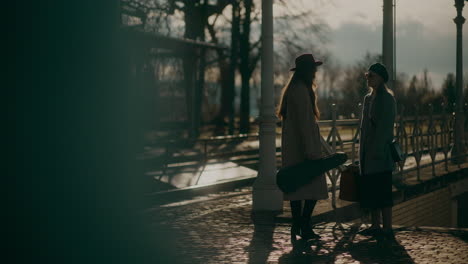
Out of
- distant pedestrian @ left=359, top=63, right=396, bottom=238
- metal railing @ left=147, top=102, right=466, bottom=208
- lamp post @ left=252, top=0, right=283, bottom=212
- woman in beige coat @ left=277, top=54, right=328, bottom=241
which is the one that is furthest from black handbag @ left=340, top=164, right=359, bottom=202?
lamp post @ left=252, top=0, right=283, bottom=212

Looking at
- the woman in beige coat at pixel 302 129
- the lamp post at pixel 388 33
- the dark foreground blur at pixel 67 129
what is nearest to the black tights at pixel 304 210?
the woman in beige coat at pixel 302 129

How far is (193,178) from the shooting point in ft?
46.0

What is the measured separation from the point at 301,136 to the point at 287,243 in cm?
103

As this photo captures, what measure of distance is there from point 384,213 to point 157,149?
29.8 ft

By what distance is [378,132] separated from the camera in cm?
704

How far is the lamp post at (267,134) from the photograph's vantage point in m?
9.12

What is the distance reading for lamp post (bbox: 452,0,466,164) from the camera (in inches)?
631

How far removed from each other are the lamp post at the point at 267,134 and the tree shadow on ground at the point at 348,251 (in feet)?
6.01

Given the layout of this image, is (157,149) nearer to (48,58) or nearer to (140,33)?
(140,33)

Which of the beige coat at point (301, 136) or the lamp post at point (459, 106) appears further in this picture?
the lamp post at point (459, 106)

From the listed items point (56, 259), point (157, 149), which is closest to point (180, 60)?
point (157, 149)

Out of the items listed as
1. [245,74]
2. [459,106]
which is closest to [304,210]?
[459,106]

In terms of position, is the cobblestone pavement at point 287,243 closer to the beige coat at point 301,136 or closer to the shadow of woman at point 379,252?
the shadow of woman at point 379,252

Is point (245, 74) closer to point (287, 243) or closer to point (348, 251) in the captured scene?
point (287, 243)
